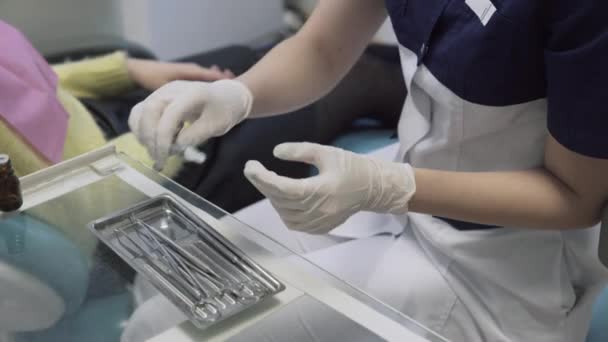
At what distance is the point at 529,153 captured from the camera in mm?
906

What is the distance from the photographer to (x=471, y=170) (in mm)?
954

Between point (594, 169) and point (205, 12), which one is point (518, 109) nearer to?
point (594, 169)

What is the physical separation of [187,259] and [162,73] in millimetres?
968

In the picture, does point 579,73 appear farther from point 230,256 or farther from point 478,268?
point 230,256

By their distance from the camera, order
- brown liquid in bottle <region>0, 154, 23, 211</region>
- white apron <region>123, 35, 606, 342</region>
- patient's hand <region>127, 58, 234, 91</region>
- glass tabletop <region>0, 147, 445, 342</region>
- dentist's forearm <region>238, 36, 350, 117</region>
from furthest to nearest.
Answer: patient's hand <region>127, 58, 234, 91</region> → dentist's forearm <region>238, 36, 350, 117</region> → white apron <region>123, 35, 606, 342</region> → brown liquid in bottle <region>0, 154, 23, 211</region> → glass tabletop <region>0, 147, 445, 342</region>

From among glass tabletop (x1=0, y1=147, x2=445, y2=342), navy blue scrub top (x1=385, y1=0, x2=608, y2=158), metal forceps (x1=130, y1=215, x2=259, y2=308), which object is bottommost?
glass tabletop (x1=0, y1=147, x2=445, y2=342)

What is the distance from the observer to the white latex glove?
2.83ft

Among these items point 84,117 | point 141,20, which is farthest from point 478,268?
point 141,20

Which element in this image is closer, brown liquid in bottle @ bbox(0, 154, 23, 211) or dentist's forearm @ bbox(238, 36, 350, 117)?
brown liquid in bottle @ bbox(0, 154, 23, 211)

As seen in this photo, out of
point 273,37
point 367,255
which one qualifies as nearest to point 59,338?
point 367,255

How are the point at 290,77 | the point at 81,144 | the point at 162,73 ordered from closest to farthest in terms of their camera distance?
the point at 290,77, the point at 81,144, the point at 162,73

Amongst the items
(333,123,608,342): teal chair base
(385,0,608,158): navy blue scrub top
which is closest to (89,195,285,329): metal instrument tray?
(385,0,608,158): navy blue scrub top

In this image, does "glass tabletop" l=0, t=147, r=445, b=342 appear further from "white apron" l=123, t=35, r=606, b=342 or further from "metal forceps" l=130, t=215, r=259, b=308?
"white apron" l=123, t=35, r=606, b=342

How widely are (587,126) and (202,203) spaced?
1.56ft
